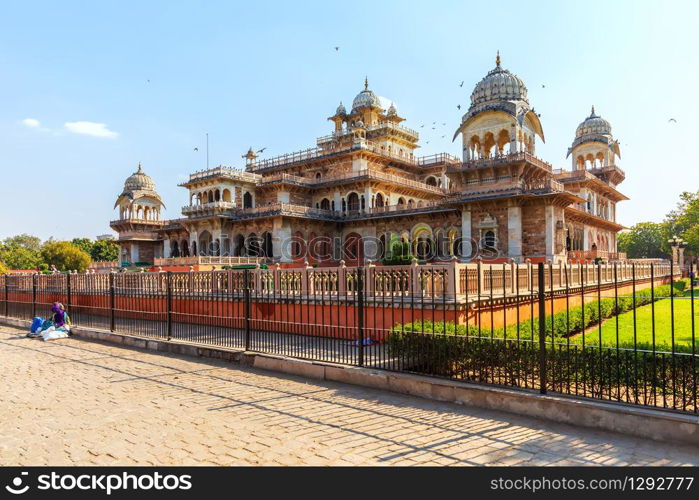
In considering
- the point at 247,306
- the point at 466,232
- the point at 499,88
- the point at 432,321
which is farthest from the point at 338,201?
the point at 432,321

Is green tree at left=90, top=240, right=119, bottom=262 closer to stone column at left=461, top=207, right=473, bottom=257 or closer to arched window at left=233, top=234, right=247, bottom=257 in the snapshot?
arched window at left=233, top=234, right=247, bottom=257

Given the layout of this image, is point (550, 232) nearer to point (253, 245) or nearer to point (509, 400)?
point (253, 245)

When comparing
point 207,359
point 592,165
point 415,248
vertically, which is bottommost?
point 207,359

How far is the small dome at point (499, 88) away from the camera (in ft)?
87.0

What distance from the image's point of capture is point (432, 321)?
24.6 ft

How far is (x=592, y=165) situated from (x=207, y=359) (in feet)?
130

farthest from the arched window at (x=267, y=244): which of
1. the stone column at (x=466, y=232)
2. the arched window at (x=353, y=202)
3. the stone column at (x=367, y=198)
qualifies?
the stone column at (x=466, y=232)

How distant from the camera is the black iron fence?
18.4ft

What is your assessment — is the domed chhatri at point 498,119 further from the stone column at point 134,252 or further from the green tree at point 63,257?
the green tree at point 63,257

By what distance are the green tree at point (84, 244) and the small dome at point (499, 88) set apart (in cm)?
6195
